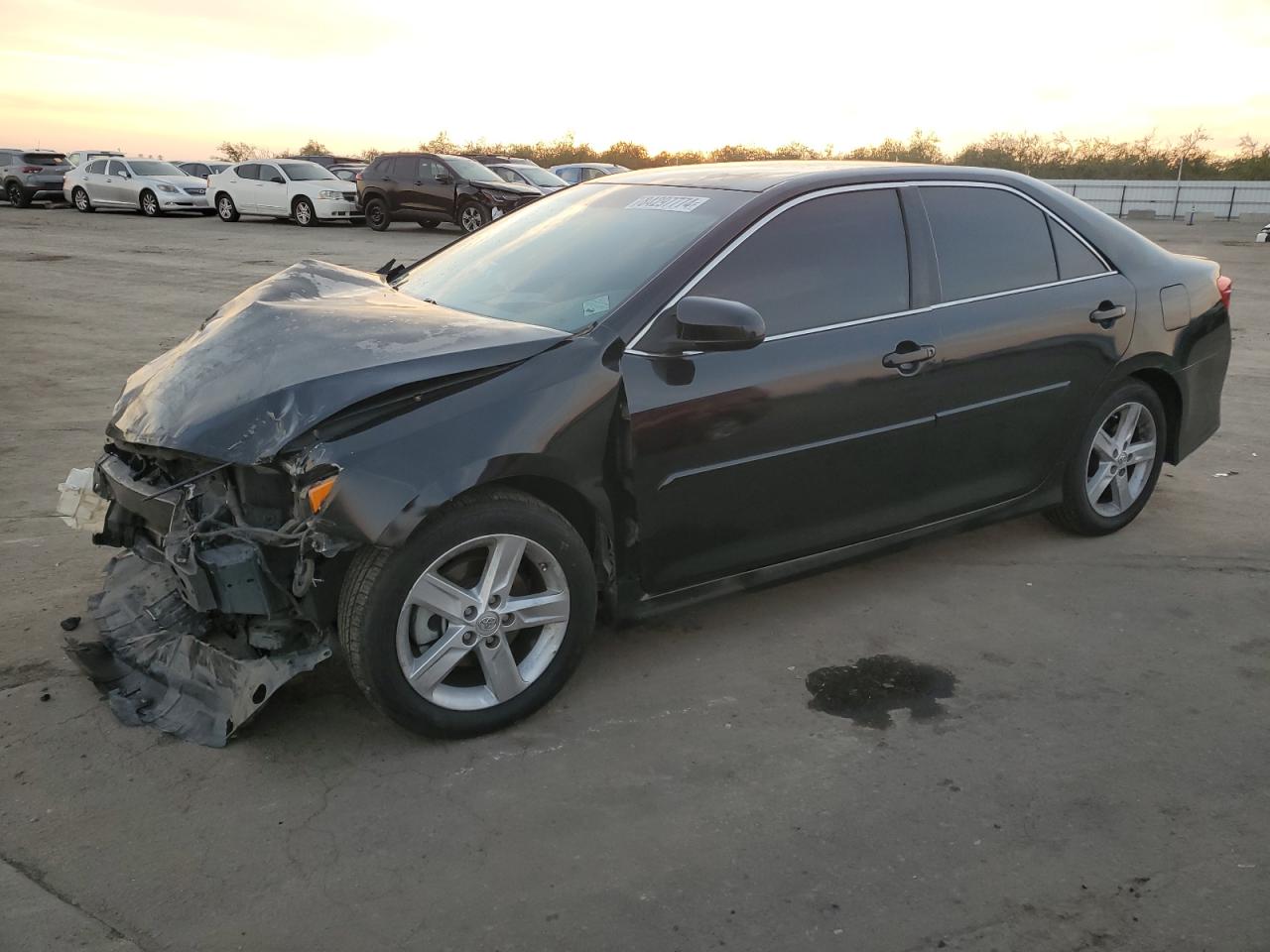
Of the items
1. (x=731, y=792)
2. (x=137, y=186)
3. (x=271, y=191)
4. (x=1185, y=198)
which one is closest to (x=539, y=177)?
(x=271, y=191)

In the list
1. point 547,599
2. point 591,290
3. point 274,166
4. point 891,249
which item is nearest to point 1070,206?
point 891,249

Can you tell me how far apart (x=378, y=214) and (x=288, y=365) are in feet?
71.4

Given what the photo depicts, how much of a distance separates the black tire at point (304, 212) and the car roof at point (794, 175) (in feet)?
72.9

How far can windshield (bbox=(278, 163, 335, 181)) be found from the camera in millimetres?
25609

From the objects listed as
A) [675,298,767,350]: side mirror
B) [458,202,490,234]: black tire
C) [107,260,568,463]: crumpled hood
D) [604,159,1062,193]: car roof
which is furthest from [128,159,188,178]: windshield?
[675,298,767,350]: side mirror

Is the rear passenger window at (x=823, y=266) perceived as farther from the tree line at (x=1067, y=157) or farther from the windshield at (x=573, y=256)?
the tree line at (x=1067, y=157)

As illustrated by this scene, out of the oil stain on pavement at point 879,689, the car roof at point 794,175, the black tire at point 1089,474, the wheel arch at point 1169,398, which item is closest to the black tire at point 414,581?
the oil stain on pavement at point 879,689

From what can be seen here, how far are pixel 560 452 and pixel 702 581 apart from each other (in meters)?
0.78

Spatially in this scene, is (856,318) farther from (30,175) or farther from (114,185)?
(30,175)

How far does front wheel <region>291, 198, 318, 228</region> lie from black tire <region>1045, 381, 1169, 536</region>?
23071mm

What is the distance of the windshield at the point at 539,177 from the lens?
981 inches

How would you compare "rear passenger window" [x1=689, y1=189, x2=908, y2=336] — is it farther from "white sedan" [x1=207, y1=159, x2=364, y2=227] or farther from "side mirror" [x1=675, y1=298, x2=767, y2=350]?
"white sedan" [x1=207, y1=159, x2=364, y2=227]

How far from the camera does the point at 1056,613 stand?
4387 mm

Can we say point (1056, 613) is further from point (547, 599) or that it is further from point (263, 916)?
point (263, 916)
